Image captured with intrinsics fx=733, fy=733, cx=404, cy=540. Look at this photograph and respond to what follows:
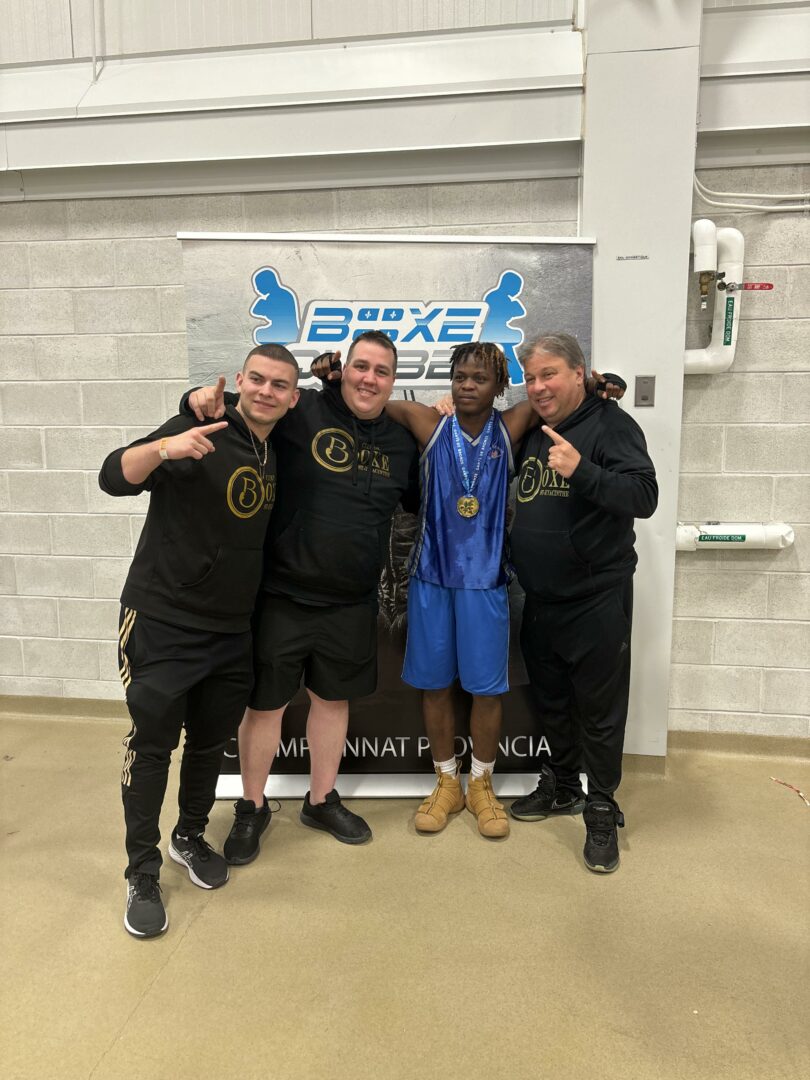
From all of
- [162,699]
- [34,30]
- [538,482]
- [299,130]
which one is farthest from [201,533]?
[34,30]

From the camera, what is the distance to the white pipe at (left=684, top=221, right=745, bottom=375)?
105 inches

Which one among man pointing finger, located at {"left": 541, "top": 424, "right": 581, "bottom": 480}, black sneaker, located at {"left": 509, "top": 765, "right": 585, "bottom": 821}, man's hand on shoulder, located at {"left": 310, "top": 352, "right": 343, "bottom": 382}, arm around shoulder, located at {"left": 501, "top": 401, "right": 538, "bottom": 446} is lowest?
black sneaker, located at {"left": 509, "top": 765, "right": 585, "bottom": 821}

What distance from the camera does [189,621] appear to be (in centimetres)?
199

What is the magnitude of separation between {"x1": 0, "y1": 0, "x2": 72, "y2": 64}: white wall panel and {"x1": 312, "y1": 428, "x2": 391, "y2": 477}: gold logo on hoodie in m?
2.20

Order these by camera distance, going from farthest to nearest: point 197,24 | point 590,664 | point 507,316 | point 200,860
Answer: point 197,24
point 507,316
point 590,664
point 200,860

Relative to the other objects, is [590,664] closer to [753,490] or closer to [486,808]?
[486,808]

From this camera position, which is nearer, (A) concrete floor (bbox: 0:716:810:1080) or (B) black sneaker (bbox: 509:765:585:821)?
(A) concrete floor (bbox: 0:716:810:1080)

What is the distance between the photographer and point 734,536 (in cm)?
283

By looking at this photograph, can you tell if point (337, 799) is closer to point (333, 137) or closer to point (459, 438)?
point (459, 438)

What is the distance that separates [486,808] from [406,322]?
171 cm

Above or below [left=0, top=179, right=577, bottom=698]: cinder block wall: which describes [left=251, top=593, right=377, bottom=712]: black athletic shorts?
below

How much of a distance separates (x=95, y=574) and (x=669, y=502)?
8.08 feet

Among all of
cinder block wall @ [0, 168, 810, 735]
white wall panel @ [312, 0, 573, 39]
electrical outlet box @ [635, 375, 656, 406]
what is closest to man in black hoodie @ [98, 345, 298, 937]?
cinder block wall @ [0, 168, 810, 735]

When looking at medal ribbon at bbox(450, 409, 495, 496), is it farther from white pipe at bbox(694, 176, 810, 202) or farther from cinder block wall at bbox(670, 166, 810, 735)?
white pipe at bbox(694, 176, 810, 202)
